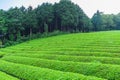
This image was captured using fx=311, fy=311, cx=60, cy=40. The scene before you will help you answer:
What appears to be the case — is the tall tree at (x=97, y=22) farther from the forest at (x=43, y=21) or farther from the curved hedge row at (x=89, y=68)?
the curved hedge row at (x=89, y=68)

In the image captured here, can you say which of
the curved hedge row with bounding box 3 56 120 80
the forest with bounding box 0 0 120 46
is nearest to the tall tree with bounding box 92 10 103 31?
the forest with bounding box 0 0 120 46

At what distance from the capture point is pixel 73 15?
90688 millimetres

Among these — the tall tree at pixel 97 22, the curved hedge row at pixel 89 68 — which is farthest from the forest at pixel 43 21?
the curved hedge row at pixel 89 68

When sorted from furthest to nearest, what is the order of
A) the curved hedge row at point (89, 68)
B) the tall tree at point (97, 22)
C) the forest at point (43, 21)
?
the tall tree at point (97, 22) → the forest at point (43, 21) → the curved hedge row at point (89, 68)

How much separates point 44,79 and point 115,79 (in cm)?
587

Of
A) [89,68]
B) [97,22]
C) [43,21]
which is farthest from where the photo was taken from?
[97,22]

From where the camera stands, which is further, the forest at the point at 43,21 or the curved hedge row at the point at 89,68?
the forest at the point at 43,21

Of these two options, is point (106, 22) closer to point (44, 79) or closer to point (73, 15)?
point (73, 15)

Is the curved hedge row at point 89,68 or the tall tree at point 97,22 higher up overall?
the tall tree at point 97,22

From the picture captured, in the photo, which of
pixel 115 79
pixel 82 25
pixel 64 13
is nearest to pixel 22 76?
pixel 115 79

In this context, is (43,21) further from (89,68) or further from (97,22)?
(89,68)

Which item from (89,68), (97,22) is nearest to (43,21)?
(97,22)

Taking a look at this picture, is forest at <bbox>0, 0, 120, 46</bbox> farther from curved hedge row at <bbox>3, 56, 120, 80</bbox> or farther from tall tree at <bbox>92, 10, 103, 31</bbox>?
curved hedge row at <bbox>3, 56, 120, 80</bbox>

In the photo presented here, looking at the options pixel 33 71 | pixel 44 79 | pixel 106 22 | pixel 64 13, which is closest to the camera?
pixel 44 79
